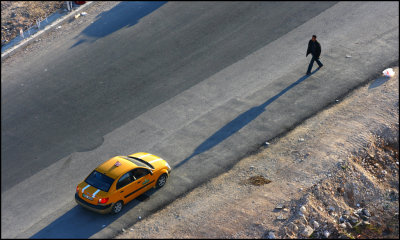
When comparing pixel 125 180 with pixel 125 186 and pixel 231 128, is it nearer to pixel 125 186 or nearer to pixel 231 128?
pixel 125 186

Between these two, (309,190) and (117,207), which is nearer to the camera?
(117,207)

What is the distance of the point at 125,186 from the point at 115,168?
70 cm

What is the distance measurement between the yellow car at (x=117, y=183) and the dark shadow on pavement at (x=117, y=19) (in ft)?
34.4

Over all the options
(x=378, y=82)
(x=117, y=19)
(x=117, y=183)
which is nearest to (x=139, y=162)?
(x=117, y=183)

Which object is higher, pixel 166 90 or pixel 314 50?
pixel 166 90

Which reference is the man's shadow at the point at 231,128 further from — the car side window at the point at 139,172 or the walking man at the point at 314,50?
the walking man at the point at 314,50

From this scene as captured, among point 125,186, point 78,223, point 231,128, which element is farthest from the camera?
point 231,128

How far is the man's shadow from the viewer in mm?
18514

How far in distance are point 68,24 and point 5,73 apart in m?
4.75

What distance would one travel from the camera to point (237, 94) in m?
21.2

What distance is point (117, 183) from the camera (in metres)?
15.7

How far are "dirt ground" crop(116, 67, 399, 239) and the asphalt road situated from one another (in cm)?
79

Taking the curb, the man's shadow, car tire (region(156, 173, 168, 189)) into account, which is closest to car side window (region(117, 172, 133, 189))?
car tire (region(156, 173, 168, 189))

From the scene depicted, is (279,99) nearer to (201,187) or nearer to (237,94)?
(237,94)
